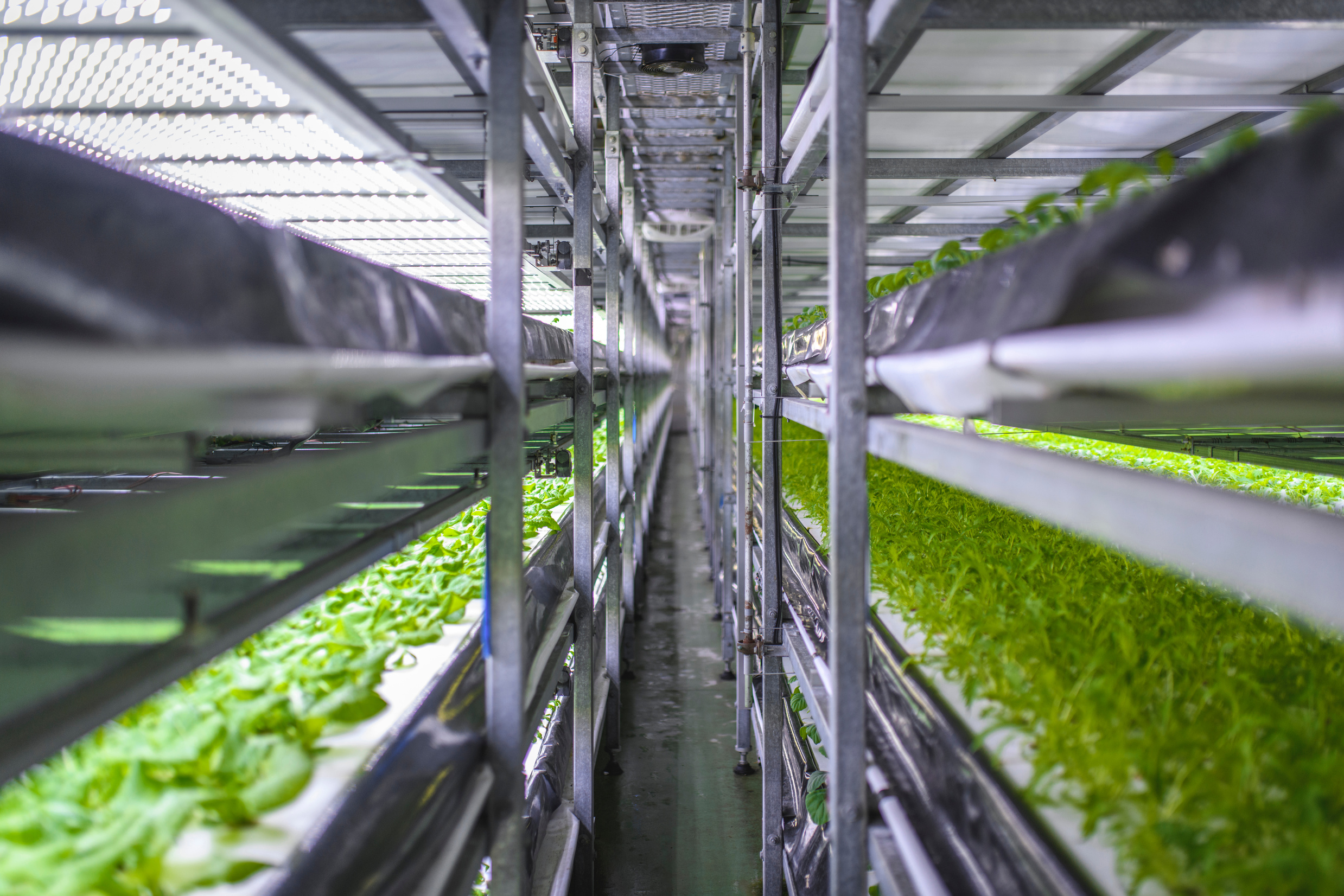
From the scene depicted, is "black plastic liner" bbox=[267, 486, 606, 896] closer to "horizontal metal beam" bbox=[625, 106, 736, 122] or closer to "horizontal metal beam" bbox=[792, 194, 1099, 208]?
"horizontal metal beam" bbox=[792, 194, 1099, 208]

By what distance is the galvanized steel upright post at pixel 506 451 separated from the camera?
1.44 m

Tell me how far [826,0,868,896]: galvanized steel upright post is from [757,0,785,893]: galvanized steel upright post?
132 cm

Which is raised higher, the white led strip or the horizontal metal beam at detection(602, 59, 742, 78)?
the horizontal metal beam at detection(602, 59, 742, 78)

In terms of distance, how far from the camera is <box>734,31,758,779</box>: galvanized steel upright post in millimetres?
3281

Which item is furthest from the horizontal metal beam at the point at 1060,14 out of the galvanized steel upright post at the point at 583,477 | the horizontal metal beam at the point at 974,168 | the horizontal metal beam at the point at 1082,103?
the galvanized steel upright post at the point at 583,477

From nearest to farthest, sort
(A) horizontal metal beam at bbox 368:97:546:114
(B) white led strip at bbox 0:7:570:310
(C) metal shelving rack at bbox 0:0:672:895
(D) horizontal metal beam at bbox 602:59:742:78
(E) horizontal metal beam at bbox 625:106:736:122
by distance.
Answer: (C) metal shelving rack at bbox 0:0:672:895 → (B) white led strip at bbox 0:7:570:310 → (A) horizontal metal beam at bbox 368:97:546:114 → (D) horizontal metal beam at bbox 602:59:742:78 → (E) horizontal metal beam at bbox 625:106:736:122

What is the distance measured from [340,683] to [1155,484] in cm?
146

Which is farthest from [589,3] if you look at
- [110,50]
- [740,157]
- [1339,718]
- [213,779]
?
[1339,718]

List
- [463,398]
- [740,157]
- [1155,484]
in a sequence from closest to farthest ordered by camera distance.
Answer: [1155,484] < [463,398] < [740,157]

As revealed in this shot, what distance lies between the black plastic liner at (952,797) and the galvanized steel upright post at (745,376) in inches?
57.1

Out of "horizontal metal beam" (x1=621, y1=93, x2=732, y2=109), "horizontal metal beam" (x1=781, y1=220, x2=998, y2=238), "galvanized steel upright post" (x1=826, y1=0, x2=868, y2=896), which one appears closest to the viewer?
"galvanized steel upright post" (x1=826, y1=0, x2=868, y2=896)

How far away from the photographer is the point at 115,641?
0.94 meters

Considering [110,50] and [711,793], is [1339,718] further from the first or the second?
[711,793]

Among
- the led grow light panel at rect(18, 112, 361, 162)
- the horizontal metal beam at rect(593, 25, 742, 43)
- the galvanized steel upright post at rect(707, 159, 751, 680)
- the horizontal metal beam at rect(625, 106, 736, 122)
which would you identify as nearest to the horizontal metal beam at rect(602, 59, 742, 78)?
the horizontal metal beam at rect(593, 25, 742, 43)
